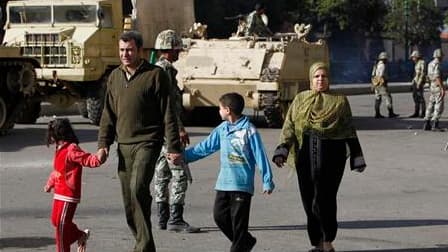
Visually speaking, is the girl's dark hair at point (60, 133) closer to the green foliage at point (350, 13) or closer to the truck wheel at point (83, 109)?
the truck wheel at point (83, 109)

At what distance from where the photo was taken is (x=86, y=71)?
2259cm

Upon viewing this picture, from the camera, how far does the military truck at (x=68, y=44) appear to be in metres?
22.8

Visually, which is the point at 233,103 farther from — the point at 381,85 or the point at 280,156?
the point at 381,85

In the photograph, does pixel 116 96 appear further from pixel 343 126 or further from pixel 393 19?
pixel 393 19

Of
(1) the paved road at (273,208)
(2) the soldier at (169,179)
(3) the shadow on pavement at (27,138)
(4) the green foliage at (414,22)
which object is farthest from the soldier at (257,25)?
(4) the green foliage at (414,22)

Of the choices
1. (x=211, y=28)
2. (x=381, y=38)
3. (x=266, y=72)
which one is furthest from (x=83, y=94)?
(x=381, y=38)

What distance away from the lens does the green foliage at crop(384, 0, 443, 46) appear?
63.8 meters

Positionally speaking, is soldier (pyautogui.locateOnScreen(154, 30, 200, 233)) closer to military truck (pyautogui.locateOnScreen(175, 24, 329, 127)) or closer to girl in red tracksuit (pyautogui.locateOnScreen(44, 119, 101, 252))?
girl in red tracksuit (pyautogui.locateOnScreen(44, 119, 101, 252))

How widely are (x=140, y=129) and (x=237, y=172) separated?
971mm

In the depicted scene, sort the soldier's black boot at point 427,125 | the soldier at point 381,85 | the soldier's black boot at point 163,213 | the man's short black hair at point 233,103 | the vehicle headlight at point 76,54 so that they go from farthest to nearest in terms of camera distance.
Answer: the soldier at point 381,85 → the soldier's black boot at point 427,125 → the vehicle headlight at point 76,54 → the soldier's black boot at point 163,213 → the man's short black hair at point 233,103

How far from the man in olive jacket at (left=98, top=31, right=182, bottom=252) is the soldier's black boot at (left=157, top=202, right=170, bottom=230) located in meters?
1.96

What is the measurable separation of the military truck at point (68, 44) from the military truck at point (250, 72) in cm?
143

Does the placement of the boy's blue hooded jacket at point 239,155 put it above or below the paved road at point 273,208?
above

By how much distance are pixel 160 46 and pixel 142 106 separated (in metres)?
1.97
